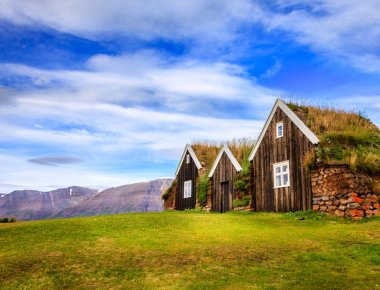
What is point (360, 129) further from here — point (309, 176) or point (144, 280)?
point (144, 280)

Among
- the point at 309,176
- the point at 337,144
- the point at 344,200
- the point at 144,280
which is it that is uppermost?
the point at 337,144

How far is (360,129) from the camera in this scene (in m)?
25.6

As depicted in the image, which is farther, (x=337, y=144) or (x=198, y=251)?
(x=337, y=144)

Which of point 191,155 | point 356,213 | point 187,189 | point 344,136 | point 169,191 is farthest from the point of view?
point 169,191

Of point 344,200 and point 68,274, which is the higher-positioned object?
point 344,200

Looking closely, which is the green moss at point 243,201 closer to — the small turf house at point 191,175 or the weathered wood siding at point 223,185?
the weathered wood siding at point 223,185

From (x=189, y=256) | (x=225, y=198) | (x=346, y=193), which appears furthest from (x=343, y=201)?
(x=225, y=198)

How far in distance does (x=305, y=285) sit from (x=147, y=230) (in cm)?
951

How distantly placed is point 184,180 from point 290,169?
17118 millimetres

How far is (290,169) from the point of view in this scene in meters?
25.5

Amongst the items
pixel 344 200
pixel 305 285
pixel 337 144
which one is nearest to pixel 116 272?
pixel 305 285

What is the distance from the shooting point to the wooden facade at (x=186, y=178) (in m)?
38.4

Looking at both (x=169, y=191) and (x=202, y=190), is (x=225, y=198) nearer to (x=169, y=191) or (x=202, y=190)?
(x=202, y=190)

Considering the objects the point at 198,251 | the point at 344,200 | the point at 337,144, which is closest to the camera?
the point at 198,251
